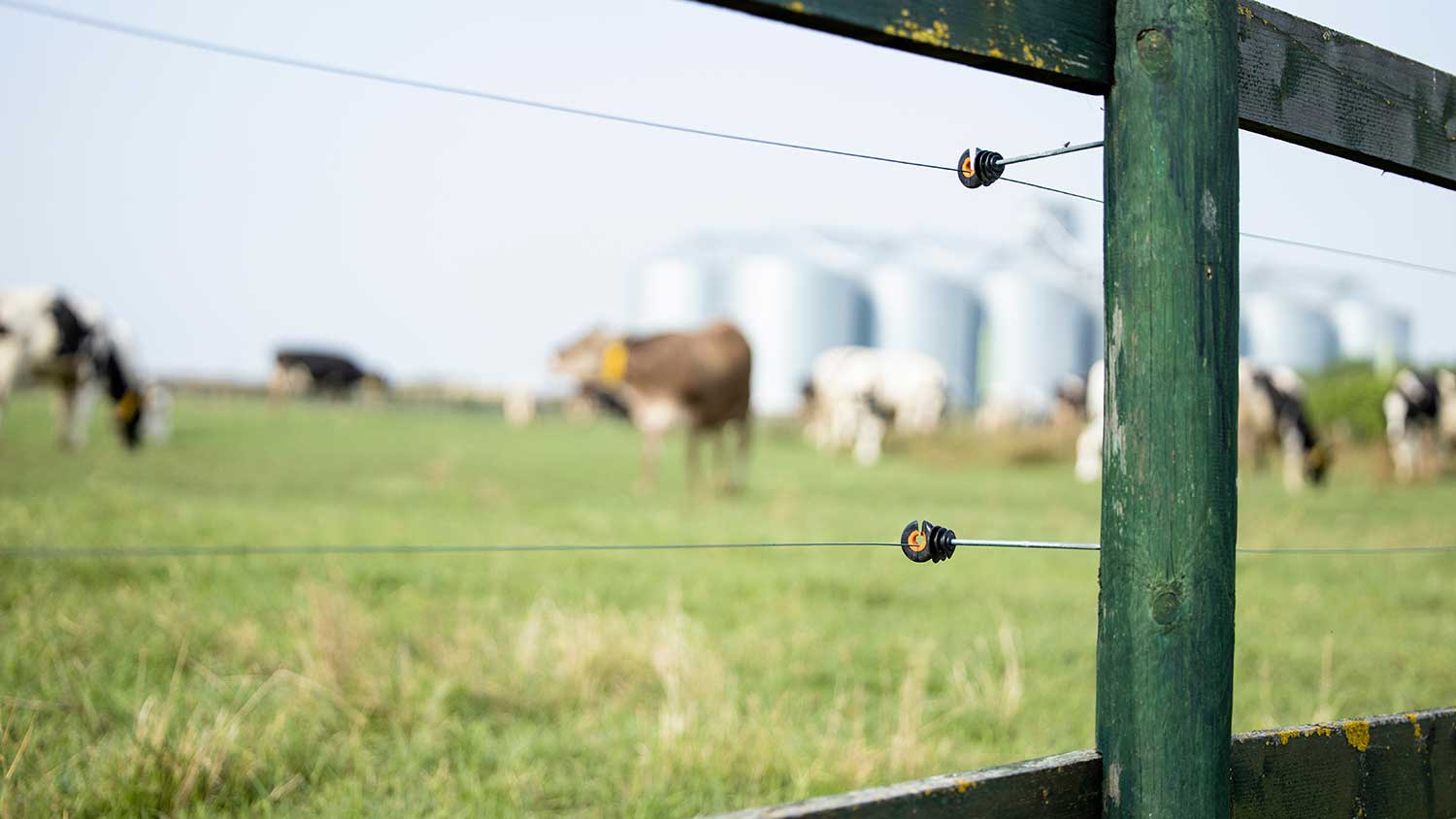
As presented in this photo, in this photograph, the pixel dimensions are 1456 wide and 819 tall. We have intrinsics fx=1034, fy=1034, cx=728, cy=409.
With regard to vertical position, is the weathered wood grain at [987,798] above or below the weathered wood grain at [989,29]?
below

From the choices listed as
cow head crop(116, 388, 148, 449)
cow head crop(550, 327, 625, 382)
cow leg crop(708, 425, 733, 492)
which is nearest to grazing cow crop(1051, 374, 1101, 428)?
cow leg crop(708, 425, 733, 492)

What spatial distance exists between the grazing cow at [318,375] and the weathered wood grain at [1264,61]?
141ft

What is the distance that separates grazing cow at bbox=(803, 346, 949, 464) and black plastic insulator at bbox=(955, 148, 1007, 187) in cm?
2230

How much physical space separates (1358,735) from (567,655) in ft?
8.42

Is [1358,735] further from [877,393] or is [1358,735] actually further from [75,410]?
[877,393]

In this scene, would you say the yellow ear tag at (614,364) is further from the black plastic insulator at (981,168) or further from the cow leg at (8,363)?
the black plastic insulator at (981,168)

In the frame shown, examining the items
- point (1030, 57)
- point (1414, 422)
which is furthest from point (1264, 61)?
point (1414, 422)

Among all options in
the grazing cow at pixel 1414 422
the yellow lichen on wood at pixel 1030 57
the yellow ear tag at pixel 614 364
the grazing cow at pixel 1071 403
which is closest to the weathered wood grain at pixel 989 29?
the yellow lichen on wood at pixel 1030 57

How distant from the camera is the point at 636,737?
3.14m

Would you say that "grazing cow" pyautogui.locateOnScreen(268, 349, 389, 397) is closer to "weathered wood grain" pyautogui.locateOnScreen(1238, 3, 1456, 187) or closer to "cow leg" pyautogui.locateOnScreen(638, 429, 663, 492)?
"cow leg" pyautogui.locateOnScreen(638, 429, 663, 492)

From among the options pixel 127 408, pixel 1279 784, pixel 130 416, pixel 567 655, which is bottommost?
pixel 567 655

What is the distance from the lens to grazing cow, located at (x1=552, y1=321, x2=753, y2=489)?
41.6ft

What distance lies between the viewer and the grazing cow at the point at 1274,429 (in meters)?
15.2

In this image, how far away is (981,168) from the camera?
1.58 metres
